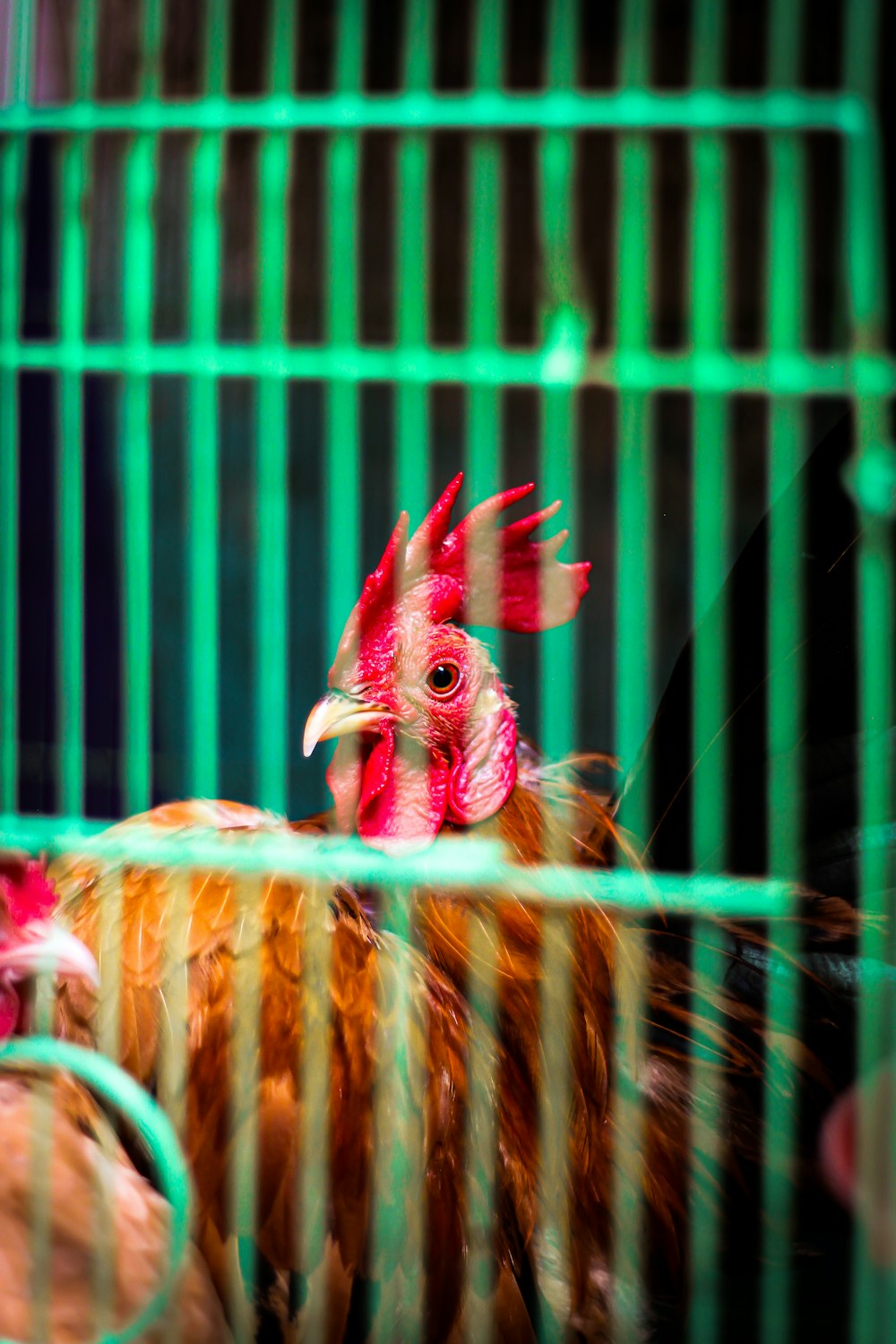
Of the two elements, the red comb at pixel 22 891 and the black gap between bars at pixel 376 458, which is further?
the black gap between bars at pixel 376 458

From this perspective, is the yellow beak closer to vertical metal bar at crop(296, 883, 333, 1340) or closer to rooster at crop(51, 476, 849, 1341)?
rooster at crop(51, 476, 849, 1341)

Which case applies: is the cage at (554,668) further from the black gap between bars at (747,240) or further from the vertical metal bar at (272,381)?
the black gap between bars at (747,240)

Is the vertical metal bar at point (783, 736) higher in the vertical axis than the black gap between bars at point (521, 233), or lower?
lower

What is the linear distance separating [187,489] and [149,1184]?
1256mm

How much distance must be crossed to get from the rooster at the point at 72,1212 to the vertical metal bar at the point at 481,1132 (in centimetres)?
23

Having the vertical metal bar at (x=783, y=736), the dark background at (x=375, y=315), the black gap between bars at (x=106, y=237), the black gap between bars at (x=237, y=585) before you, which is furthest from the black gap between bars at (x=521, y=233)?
the vertical metal bar at (x=783, y=736)

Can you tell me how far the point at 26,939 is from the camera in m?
1.00

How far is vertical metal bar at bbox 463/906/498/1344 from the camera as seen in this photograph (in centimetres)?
100

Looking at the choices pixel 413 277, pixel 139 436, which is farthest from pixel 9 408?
pixel 413 277

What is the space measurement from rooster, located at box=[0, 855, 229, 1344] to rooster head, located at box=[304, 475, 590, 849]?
0.32 m

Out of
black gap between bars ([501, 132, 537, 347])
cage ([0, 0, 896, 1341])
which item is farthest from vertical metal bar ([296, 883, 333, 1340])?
black gap between bars ([501, 132, 537, 347])

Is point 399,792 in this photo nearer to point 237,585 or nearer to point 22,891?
point 22,891

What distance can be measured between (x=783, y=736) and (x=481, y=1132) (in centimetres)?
46

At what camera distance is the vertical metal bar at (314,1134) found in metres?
0.99
